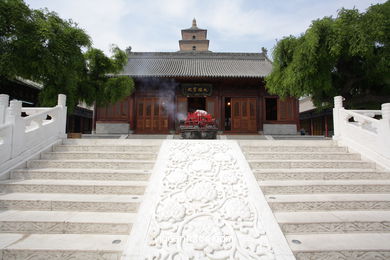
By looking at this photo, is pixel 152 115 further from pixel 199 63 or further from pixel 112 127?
pixel 199 63

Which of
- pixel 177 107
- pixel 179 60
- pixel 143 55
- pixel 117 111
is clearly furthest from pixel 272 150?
pixel 143 55

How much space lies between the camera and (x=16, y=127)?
10.8ft

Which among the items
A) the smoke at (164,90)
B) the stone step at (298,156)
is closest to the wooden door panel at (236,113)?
the smoke at (164,90)

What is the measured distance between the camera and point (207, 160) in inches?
130

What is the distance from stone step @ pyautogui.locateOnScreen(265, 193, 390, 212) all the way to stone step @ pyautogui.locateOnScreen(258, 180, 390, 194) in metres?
0.15

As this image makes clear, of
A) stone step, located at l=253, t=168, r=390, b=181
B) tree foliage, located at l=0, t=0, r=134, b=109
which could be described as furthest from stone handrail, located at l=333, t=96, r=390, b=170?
tree foliage, located at l=0, t=0, r=134, b=109

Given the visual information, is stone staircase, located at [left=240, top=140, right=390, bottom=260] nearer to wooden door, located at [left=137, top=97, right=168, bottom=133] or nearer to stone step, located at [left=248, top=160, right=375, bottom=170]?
stone step, located at [left=248, top=160, right=375, bottom=170]

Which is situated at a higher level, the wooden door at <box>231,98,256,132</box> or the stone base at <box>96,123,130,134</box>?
the wooden door at <box>231,98,256,132</box>

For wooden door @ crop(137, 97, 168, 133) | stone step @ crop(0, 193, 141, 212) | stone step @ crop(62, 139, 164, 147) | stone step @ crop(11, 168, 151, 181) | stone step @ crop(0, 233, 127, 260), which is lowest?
stone step @ crop(0, 233, 127, 260)

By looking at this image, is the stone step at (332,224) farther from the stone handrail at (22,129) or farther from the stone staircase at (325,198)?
the stone handrail at (22,129)

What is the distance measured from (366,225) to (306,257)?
988 millimetres

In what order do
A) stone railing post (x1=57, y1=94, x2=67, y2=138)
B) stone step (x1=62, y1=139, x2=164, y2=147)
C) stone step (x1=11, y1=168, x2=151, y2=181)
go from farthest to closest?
stone railing post (x1=57, y1=94, x2=67, y2=138) → stone step (x1=62, y1=139, x2=164, y2=147) → stone step (x1=11, y1=168, x2=151, y2=181)

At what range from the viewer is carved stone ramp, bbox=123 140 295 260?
1841mm

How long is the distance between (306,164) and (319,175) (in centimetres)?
35
